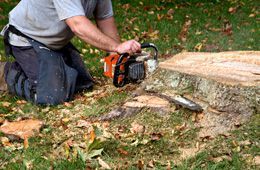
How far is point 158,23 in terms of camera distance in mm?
8828

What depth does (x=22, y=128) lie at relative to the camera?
378cm

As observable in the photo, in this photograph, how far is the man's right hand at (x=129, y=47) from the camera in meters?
3.87

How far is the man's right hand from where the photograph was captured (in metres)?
3.87

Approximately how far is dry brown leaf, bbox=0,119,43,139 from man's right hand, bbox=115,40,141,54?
0.82m

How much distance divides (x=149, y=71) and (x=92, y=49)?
9.98ft

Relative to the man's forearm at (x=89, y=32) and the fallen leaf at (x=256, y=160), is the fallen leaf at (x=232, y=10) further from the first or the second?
the fallen leaf at (x=256, y=160)

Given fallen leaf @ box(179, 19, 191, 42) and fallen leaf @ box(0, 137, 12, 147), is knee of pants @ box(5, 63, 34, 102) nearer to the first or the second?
fallen leaf @ box(0, 137, 12, 147)

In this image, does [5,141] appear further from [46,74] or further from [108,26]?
[108,26]

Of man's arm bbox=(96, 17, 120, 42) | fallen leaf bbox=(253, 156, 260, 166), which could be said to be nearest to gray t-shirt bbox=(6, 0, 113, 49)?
man's arm bbox=(96, 17, 120, 42)

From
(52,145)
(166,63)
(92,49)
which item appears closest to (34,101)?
(52,145)

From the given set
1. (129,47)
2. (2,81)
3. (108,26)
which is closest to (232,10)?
(108,26)

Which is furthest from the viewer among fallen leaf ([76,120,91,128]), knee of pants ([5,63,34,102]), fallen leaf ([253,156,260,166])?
knee of pants ([5,63,34,102])

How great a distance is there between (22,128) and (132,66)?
3.16 feet

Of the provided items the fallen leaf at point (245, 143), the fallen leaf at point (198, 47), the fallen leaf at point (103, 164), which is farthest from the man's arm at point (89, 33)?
the fallen leaf at point (198, 47)
